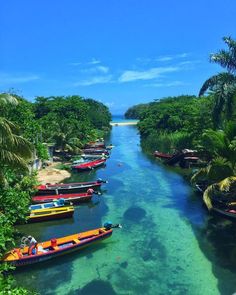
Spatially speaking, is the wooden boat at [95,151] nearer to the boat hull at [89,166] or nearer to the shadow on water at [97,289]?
the boat hull at [89,166]

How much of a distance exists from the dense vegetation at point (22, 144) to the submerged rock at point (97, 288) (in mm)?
3020

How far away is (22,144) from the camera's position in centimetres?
1535

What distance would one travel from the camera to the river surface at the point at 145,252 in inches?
661

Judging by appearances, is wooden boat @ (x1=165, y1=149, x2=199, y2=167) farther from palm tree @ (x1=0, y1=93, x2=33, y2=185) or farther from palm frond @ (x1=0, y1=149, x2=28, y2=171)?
palm frond @ (x1=0, y1=149, x2=28, y2=171)

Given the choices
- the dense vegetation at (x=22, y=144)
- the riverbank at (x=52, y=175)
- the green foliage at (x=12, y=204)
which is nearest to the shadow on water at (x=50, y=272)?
the dense vegetation at (x=22, y=144)

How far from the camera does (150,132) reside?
6825 centimetres

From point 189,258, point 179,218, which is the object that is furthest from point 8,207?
point 179,218

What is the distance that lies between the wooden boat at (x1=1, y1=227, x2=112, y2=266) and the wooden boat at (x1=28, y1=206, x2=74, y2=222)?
4311mm

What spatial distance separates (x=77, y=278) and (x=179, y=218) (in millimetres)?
10458

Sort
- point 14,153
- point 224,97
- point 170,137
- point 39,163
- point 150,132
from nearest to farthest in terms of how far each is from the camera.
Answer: point 14,153, point 224,97, point 39,163, point 170,137, point 150,132

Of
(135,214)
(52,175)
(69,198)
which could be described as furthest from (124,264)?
(52,175)

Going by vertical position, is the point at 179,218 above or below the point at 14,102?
below

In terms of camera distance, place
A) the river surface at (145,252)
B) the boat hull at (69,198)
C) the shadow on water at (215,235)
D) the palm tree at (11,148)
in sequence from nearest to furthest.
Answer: the palm tree at (11,148) → the river surface at (145,252) → the shadow on water at (215,235) → the boat hull at (69,198)

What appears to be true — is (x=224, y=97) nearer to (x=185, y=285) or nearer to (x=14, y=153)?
(x=185, y=285)
